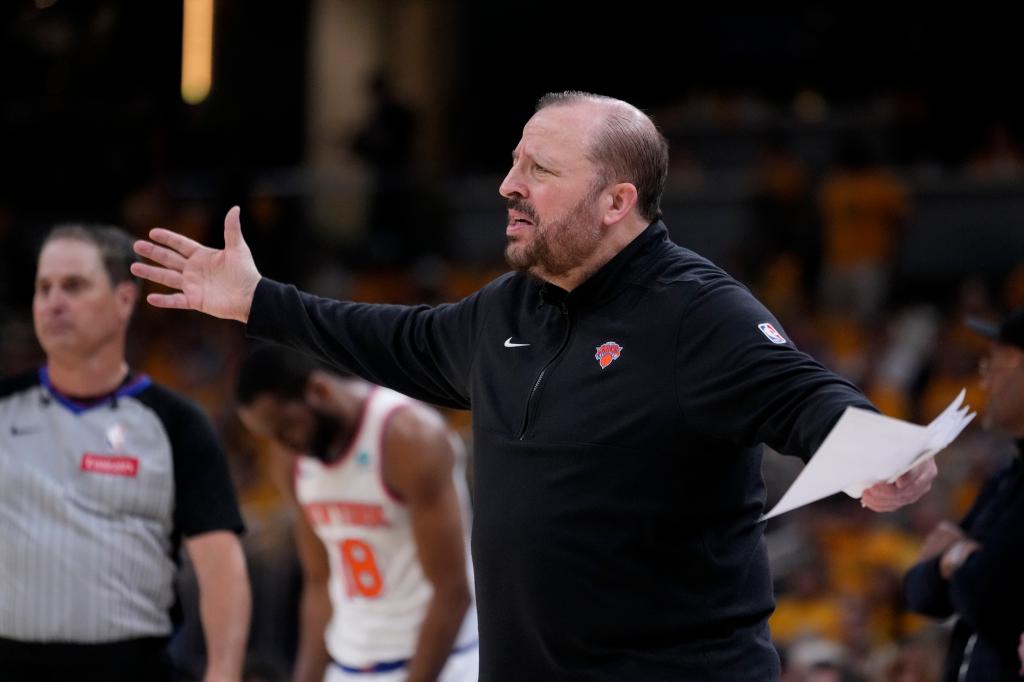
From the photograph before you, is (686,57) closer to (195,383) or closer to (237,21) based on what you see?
(237,21)

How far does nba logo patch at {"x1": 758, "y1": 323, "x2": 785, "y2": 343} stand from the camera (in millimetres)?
3279

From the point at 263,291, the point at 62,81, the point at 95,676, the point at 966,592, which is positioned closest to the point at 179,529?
the point at 95,676

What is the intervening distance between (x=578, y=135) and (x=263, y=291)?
3.19ft

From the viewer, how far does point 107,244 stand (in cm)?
482

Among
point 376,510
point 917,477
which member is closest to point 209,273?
point 376,510

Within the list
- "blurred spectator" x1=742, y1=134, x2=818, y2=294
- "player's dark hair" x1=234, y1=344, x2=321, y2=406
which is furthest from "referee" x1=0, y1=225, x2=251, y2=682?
"blurred spectator" x1=742, y1=134, x2=818, y2=294

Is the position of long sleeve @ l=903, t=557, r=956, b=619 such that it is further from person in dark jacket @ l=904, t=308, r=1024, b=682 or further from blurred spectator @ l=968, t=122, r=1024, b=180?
blurred spectator @ l=968, t=122, r=1024, b=180

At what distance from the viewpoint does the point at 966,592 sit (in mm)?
4441

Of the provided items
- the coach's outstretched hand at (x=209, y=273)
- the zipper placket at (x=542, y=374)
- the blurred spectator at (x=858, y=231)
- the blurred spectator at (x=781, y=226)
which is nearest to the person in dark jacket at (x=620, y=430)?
the zipper placket at (x=542, y=374)

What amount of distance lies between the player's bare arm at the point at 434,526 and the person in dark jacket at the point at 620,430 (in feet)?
5.09

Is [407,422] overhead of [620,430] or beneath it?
beneath

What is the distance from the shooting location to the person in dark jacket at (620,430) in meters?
3.30

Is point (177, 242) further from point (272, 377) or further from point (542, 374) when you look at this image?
point (272, 377)

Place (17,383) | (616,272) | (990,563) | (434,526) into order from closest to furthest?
1. (616,272)
2. (990,563)
3. (17,383)
4. (434,526)
